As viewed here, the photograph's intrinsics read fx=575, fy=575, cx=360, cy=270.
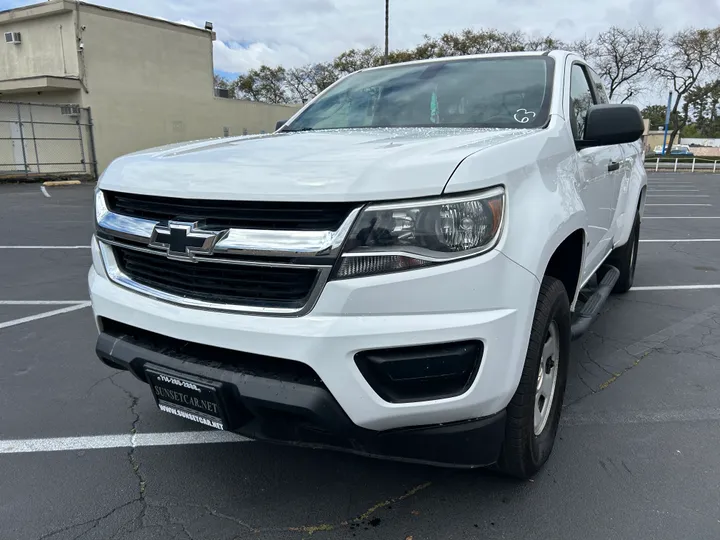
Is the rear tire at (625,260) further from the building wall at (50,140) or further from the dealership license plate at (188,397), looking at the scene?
the building wall at (50,140)

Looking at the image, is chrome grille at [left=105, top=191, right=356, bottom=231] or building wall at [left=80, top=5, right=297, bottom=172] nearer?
chrome grille at [left=105, top=191, right=356, bottom=231]

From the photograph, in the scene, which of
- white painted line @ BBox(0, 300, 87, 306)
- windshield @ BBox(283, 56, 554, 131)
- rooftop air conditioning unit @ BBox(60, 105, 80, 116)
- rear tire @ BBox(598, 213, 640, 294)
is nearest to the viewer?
windshield @ BBox(283, 56, 554, 131)

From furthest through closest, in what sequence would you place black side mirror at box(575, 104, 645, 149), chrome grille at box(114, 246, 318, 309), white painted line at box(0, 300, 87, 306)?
white painted line at box(0, 300, 87, 306) → black side mirror at box(575, 104, 645, 149) → chrome grille at box(114, 246, 318, 309)

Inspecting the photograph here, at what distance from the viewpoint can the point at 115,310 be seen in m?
2.34

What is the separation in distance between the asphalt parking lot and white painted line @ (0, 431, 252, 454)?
0.03 feet

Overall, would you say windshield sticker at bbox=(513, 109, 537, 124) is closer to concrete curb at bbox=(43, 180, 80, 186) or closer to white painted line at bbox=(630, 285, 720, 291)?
white painted line at bbox=(630, 285, 720, 291)

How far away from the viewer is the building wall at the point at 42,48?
20.4 metres

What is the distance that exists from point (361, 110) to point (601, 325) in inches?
104

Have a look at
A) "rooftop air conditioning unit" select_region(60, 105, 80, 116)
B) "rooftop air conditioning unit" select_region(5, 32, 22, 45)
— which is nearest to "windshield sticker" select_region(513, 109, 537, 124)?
"rooftop air conditioning unit" select_region(60, 105, 80, 116)

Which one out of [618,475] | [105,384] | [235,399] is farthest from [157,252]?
[618,475]

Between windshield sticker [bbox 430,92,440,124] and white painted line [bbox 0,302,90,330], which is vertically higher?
windshield sticker [bbox 430,92,440,124]

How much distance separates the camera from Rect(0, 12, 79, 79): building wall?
2042cm

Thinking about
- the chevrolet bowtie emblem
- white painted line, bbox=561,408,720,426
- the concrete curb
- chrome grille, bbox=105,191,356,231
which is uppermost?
chrome grille, bbox=105,191,356,231

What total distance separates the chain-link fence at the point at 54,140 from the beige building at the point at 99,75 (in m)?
0.04
